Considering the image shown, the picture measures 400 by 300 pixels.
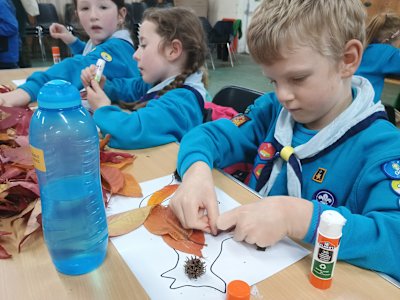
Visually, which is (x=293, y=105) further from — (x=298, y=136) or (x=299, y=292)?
(x=299, y=292)

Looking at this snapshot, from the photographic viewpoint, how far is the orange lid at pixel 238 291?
0.43 m

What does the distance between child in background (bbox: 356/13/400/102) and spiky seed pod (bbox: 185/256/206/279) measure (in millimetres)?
1806

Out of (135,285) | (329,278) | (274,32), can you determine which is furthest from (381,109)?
(135,285)

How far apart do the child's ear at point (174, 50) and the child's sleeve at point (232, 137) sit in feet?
1.35

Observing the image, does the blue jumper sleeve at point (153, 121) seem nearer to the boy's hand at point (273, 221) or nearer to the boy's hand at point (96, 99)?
the boy's hand at point (96, 99)

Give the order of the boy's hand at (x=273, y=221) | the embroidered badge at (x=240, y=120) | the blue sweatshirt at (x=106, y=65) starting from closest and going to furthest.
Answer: the boy's hand at (x=273, y=221), the embroidered badge at (x=240, y=120), the blue sweatshirt at (x=106, y=65)

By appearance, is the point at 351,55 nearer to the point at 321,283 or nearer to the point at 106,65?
the point at 321,283

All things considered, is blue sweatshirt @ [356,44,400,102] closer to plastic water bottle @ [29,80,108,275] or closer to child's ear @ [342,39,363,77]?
child's ear @ [342,39,363,77]

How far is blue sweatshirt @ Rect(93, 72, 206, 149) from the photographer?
968mm

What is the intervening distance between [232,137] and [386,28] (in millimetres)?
1746

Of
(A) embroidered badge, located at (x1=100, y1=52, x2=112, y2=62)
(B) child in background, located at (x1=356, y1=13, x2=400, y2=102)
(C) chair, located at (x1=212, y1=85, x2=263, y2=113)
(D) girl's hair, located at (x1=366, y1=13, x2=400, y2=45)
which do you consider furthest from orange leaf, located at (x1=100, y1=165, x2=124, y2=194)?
(D) girl's hair, located at (x1=366, y1=13, x2=400, y2=45)

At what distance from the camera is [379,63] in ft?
6.52

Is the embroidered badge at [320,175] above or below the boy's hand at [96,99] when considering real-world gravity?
below

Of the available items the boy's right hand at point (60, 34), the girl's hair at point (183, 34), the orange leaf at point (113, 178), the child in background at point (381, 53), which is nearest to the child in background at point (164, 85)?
the girl's hair at point (183, 34)
